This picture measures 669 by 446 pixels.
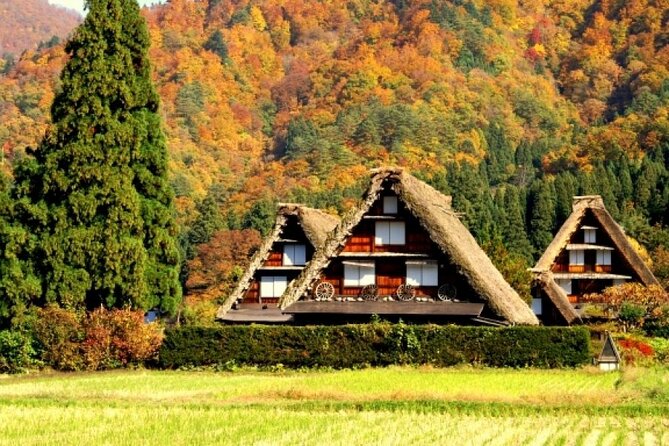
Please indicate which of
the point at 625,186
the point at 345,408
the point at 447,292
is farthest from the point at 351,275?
the point at 625,186

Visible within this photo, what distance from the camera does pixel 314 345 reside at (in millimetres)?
35281

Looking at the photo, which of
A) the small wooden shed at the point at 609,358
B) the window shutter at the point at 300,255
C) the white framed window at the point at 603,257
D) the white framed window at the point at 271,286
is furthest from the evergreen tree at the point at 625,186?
the small wooden shed at the point at 609,358

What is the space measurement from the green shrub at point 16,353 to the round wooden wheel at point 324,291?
10.4 meters

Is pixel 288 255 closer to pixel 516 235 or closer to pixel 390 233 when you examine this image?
pixel 390 233

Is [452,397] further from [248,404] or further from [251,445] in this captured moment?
[251,445]

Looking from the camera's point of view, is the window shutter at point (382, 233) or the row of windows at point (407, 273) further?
the window shutter at point (382, 233)

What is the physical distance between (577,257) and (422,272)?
23536 mm

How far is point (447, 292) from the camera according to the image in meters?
38.6

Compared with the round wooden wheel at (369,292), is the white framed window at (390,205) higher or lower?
higher

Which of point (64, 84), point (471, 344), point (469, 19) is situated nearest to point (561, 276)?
point (471, 344)

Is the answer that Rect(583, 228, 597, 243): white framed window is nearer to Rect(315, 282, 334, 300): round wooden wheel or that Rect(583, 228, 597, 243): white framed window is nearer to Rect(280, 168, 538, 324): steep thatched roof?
Rect(280, 168, 538, 324): steep thatched roof

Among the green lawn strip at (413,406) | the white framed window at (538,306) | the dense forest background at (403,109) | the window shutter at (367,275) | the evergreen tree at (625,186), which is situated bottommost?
the green lawn strip at (413,406)

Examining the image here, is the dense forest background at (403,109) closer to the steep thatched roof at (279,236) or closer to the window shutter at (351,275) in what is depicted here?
the steep thatched roof at (279,236)

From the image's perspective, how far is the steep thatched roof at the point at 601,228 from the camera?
5788 cm
